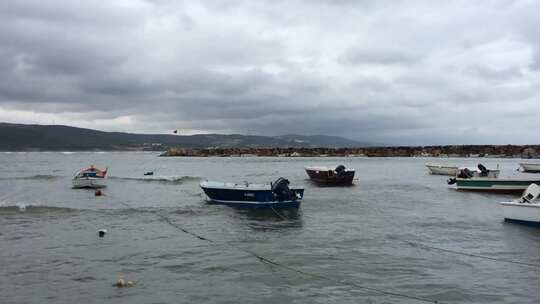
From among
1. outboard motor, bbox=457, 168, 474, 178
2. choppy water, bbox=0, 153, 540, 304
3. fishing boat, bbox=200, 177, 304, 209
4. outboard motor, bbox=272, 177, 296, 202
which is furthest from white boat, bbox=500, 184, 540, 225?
outboard motor, bbox=457, 168, 474, 178

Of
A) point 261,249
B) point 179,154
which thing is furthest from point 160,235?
point 179,154

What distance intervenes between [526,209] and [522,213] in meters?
0.30

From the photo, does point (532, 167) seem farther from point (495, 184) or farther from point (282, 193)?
point (282, 193)

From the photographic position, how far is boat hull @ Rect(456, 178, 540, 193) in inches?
1323

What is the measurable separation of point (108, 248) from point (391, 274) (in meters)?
8.95

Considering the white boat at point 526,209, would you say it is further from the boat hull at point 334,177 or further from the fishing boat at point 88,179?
the fishing boat at point 88,179

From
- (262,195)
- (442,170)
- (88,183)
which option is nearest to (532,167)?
(442,170)

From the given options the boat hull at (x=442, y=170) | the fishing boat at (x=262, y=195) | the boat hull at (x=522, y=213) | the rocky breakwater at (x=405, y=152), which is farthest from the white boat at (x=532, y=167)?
the rocky breakwater at (x=405, y=152)

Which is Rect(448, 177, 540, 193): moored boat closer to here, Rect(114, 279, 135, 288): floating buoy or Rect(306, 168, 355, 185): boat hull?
Rect(306, 168, 355, 185): boat hull

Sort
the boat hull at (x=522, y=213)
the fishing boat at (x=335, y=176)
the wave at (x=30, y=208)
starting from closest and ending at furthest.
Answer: the boat hull at (x=522, y=213) → the wave at (x=30, y=208) → the fishing boat at (x=335, y=176)

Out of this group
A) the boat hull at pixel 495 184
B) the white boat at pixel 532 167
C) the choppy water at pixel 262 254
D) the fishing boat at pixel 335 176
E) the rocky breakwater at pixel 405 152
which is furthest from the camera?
the rocky breakwater at pixel 405 152

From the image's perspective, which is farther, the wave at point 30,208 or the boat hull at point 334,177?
the boat hull at point 334,177

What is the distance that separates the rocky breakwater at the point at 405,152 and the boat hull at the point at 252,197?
355ft

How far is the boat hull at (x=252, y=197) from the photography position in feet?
81.9
